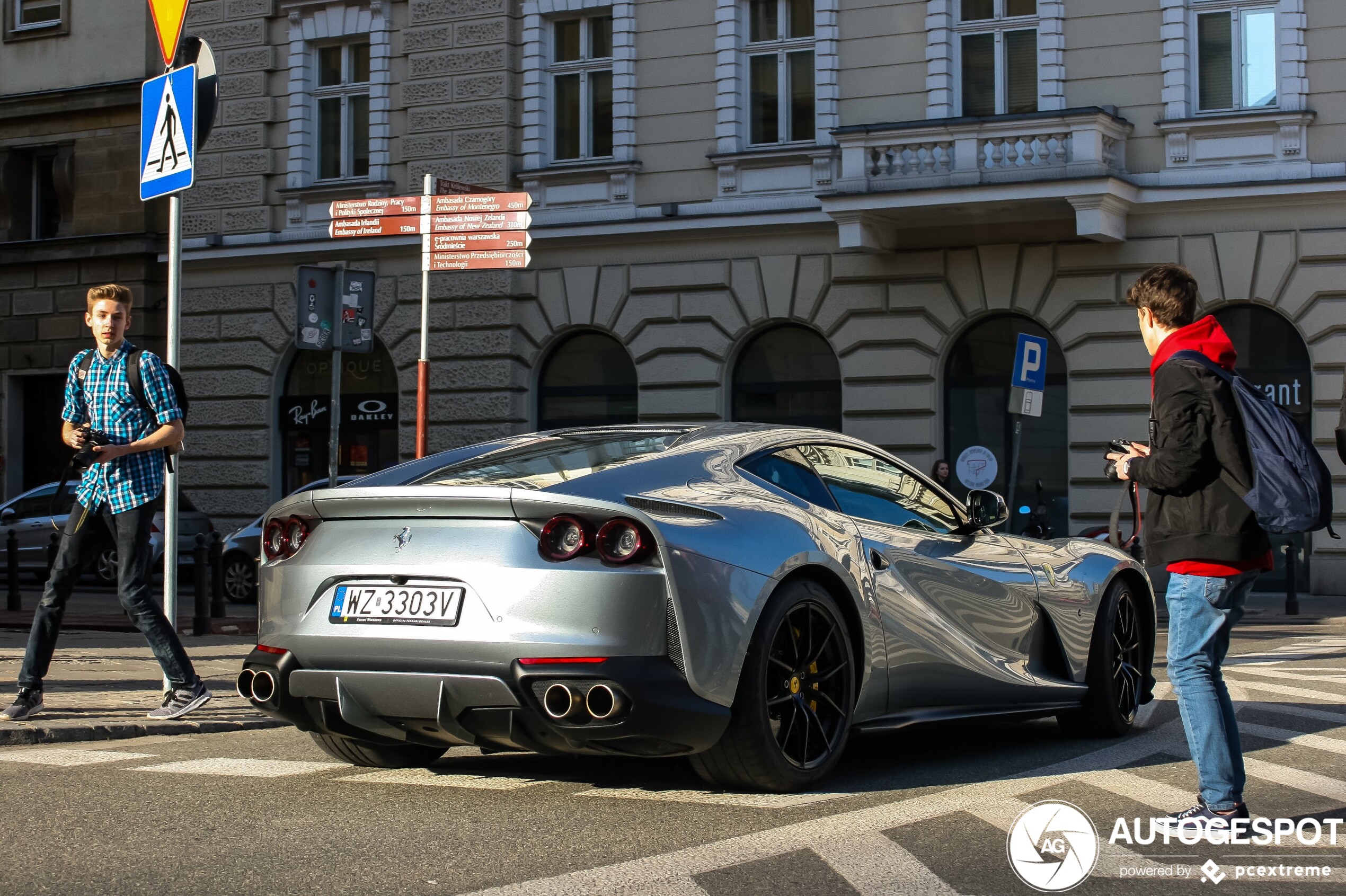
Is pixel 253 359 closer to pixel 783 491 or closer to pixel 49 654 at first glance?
pixel 49 654

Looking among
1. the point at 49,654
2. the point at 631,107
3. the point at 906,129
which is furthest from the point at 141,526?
the point at 631,107

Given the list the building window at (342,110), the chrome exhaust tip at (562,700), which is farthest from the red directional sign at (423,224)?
the building window at (342,110)

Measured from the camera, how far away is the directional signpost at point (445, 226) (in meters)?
13.2

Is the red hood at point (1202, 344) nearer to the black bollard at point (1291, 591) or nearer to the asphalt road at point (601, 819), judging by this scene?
the asphalt road at point (601, 819)

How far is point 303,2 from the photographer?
2530 cm

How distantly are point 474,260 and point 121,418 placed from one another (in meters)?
5.72

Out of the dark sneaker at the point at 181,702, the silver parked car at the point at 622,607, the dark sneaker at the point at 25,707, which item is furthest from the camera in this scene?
the dark sneaker at the point at 181,702

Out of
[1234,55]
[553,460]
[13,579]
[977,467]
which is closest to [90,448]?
[553,460]

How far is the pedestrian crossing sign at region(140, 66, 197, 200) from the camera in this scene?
8969mm

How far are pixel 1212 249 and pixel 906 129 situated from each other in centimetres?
387

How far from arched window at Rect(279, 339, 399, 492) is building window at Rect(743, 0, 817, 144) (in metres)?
6.61

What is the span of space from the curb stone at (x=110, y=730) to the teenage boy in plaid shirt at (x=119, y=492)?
0.17 meters

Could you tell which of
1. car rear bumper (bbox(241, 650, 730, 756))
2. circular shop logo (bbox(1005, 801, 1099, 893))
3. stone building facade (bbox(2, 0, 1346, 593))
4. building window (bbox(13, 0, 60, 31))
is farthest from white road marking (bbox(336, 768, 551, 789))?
building window (bbox(13, 0, 60, 31))

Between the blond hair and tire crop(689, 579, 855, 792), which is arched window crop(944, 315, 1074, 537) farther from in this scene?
tire crop(689, 579, 855, 792)
